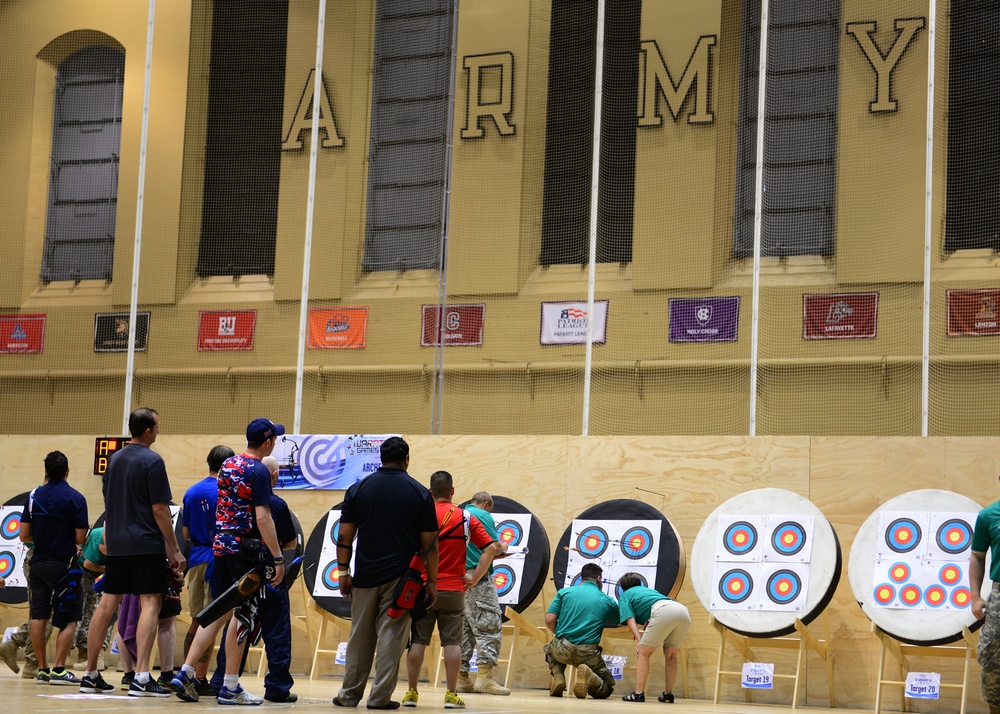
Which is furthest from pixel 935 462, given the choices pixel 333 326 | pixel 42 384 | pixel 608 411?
pixel 42 384

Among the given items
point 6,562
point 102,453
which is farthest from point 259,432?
point 6,562

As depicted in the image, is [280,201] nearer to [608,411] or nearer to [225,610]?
[608,411]

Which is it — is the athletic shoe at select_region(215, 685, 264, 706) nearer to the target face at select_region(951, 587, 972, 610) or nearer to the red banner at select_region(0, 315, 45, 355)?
the target face at select_region(951, 587, 972, 610)

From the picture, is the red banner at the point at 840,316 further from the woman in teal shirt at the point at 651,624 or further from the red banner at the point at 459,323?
the woman in teal shirt at the point at 651,624

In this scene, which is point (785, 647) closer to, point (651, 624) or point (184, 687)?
point (651, 624)

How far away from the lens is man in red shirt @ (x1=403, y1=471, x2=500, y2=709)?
7469 mm

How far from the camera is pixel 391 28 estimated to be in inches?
714

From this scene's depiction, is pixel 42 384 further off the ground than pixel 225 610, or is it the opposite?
pixel 42 384

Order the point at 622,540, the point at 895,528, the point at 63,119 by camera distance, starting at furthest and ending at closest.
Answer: the point at 63,119
the point at 622,540
the point at 895,528

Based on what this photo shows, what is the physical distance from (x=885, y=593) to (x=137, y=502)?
541 centimetres

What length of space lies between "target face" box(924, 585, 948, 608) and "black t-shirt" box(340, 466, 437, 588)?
14.1 feet

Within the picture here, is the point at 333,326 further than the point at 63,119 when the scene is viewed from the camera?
No

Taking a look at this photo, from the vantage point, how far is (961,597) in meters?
9.44

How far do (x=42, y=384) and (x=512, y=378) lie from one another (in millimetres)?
6824
